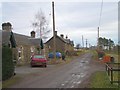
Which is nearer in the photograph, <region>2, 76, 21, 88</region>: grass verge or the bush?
<region>2, 76, 21, 88</region>: grass verge

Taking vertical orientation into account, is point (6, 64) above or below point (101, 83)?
above

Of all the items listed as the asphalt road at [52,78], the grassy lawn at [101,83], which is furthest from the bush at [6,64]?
the grassy lawn at [101,83]

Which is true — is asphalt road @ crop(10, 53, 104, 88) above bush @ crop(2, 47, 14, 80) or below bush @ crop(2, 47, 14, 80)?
below

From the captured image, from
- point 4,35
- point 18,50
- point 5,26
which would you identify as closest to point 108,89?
point 4,35

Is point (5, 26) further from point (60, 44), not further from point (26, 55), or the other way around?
point (60, 44)

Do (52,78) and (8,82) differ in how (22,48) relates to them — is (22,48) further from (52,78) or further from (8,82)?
(8,82)

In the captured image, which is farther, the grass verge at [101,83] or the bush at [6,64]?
the bush at [6,64]

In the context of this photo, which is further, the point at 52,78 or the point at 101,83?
the point at 52,78

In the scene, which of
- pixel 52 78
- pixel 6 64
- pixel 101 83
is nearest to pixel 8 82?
pixel 6 64

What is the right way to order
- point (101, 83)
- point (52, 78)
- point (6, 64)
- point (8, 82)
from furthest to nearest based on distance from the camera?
1. point (52, 78)
2. point (6, 64)
3. point (8, 82)
4. point (101, 83)

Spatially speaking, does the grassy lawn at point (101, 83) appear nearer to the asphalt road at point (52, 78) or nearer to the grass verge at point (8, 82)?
the asphalt road at point (52, 78)

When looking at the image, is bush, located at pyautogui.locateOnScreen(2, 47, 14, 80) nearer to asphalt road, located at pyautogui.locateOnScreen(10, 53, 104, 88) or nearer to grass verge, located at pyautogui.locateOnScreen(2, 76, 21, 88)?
grass verge, located at pyautogui.locateOnScreen(2, 76, 21, 88)

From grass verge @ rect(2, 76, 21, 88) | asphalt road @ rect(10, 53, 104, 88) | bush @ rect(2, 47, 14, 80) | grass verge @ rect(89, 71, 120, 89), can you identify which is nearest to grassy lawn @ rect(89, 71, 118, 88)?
grass verge @ rect(89, 71, 120, 89)

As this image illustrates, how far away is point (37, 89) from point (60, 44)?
7047 centimetres
